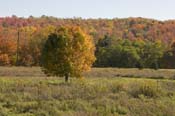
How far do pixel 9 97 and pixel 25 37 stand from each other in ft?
317

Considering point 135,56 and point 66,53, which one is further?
point 135,56

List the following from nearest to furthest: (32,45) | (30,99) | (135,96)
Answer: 1. (30,99)
2. (135,96)
3. (32,45)

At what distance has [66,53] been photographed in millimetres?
41531

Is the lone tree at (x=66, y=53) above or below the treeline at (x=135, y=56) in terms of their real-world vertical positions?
above

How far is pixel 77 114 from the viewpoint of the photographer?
15.6 metres

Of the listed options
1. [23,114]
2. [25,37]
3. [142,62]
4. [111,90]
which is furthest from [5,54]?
[23,114]

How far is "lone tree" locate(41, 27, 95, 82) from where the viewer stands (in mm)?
41634

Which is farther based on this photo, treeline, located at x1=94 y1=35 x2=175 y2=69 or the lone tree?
treeline, located at x1=94 y1=35 x2=175 y2=69

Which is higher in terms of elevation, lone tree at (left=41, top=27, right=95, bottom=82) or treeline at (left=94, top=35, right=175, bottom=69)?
lone tree at (left=41, top=27, right=95, bottom=82)

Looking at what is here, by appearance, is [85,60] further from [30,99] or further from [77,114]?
[77,114]

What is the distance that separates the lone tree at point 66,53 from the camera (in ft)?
137

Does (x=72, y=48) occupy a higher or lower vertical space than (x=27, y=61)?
higher

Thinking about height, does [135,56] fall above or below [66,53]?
below

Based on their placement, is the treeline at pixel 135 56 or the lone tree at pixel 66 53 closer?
the lone tree at pixel 66 53
